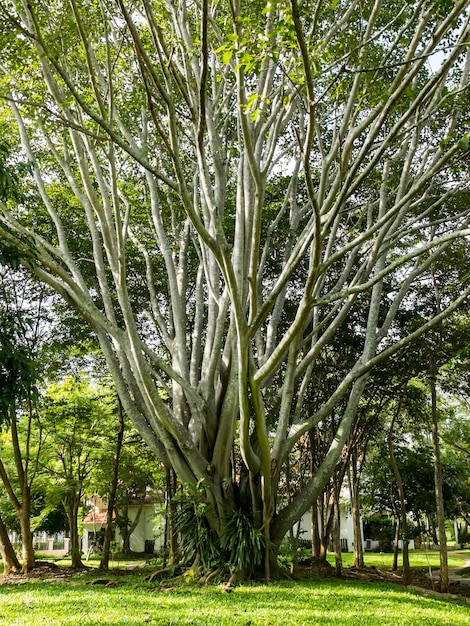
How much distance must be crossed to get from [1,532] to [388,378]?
27.5 ft

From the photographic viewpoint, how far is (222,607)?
5969mm

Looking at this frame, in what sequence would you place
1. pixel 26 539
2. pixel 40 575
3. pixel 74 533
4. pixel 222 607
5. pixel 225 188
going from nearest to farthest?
1. pixel 222 607
2. pixel 225 188
3. pixel 40 575
4. pixel 26 539
5. pixel 74 533

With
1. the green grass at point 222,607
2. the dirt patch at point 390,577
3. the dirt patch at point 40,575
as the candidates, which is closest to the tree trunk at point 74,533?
the dirt patch at point 40,575

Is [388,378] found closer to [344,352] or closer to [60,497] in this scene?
[344,352]

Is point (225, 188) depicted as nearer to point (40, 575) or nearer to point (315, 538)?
point (40, 575)

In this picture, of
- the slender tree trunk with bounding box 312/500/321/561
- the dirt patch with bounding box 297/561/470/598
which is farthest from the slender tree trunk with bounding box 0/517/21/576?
the slender tree trunk with bounding box 312/500/321/561

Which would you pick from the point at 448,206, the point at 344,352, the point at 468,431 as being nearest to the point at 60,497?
the point at 344,352

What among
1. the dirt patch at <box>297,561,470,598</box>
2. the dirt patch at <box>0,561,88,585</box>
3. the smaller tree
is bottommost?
the dirt patch at <box>297,561,470,598</box>

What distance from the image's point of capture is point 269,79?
7844 millimetres

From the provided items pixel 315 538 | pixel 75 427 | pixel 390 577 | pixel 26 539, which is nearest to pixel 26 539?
pixel 26 539

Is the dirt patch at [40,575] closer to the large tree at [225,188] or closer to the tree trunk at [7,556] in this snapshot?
the tree trunk at [7,556]

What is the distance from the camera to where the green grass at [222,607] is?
17.2 ft

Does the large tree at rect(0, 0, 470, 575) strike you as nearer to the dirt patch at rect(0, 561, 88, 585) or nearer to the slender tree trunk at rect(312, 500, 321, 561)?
the dirt patch at rect(0, 561, 88, 585)

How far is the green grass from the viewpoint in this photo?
17.2ft
